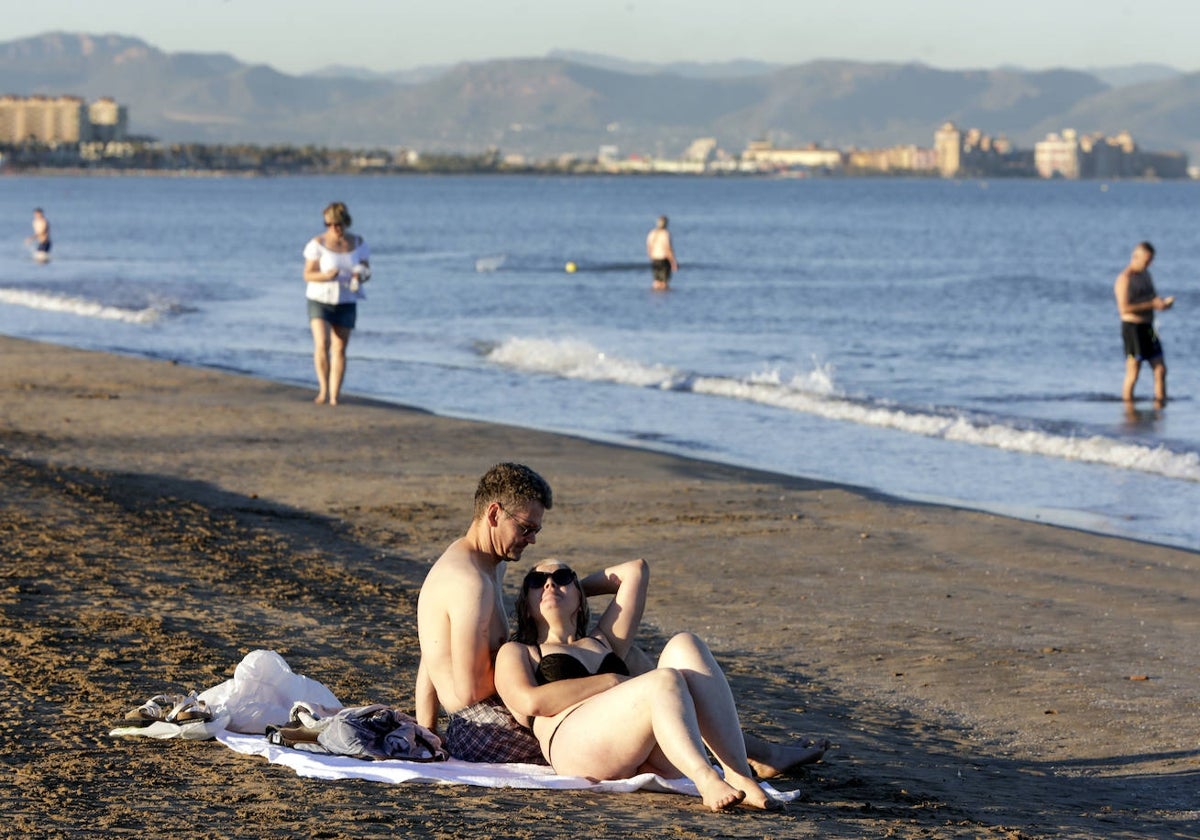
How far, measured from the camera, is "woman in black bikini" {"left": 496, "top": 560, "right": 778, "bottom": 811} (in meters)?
4.77

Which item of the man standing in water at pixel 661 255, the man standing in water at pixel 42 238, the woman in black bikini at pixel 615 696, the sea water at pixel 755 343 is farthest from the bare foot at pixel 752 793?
Result: the man standing in water at pixel 42 238

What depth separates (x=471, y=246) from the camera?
60.8m

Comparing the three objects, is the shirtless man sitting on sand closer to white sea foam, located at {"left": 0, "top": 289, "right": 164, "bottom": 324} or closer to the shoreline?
Result: the shoreline

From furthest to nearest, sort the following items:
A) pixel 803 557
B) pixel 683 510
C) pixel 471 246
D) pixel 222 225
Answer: pixel 222 225 → pixel 471 246 → pixel 683 510 → pixel 803 557

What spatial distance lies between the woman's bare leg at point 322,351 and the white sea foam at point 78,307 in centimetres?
1302

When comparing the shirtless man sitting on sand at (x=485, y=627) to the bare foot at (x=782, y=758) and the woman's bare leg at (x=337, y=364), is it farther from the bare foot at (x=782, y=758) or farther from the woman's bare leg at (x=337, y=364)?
the woman's bare leg at (x=337, y=364)

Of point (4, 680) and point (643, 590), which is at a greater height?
point (643, 590)

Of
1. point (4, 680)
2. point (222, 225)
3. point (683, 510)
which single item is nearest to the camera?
point (4, 680)

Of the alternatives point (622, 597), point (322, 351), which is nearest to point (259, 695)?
point (622, 597)

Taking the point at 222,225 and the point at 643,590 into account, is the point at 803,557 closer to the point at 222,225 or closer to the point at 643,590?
the point at 643,590

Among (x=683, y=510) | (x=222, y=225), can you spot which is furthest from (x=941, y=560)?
(x=222, y=225)

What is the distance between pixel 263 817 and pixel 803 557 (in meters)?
5.07

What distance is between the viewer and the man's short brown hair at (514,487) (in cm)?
490

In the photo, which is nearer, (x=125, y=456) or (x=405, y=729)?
(x=405, y=729)
